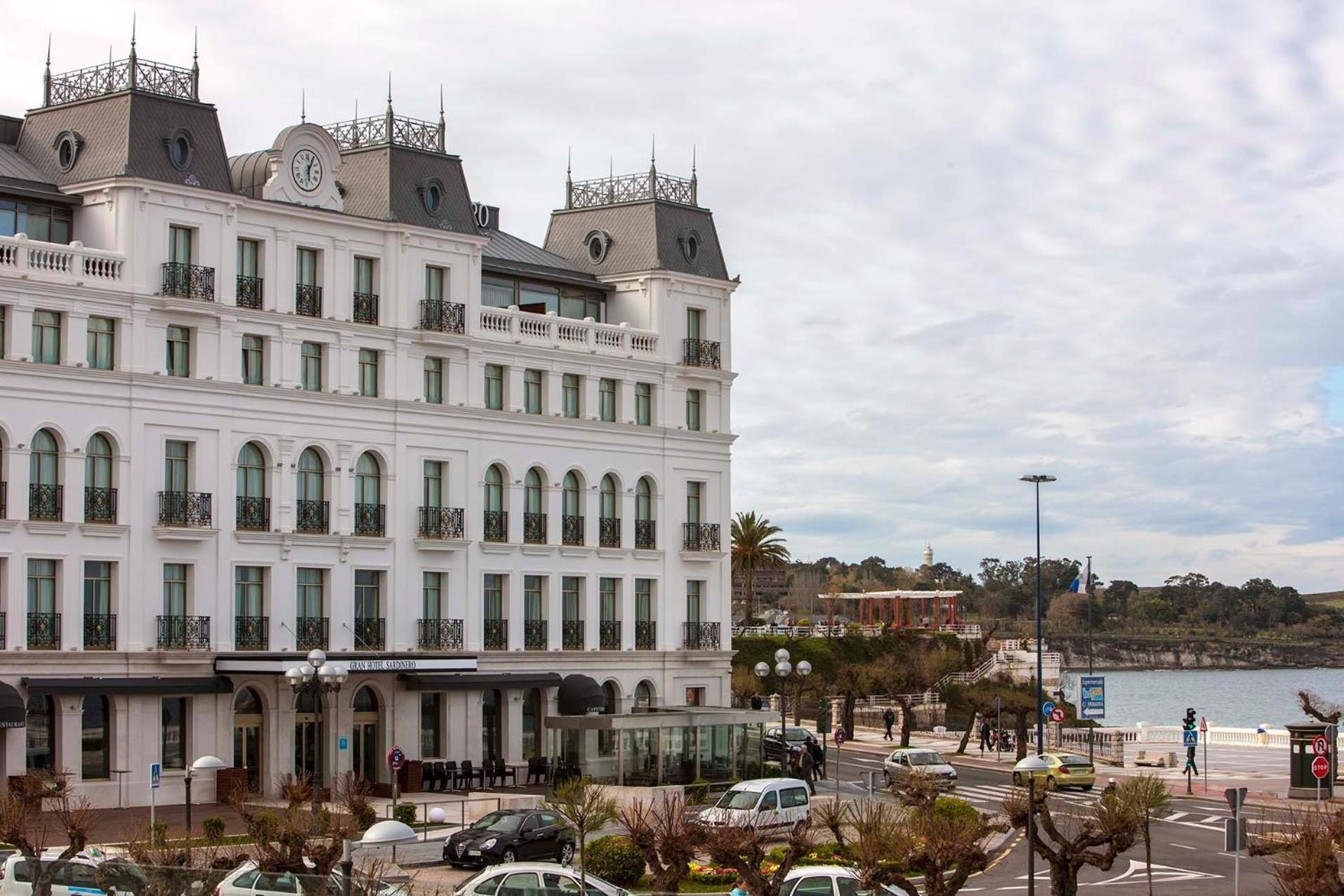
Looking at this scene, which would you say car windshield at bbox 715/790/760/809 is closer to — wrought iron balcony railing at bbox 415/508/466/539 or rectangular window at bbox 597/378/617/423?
wrought iron balcony railing at bbox 415/508/466/539

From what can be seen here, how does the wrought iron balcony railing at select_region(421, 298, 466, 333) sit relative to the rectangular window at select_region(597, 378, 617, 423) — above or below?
above

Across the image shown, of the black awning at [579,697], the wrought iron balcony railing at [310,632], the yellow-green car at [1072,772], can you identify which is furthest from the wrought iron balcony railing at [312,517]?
the yellow-green car at [1072,772]

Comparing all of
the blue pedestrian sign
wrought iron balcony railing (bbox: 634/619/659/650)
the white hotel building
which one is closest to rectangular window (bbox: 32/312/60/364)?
the white hotel building

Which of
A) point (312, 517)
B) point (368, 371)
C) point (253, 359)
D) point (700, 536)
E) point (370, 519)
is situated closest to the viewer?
point (253, 359)

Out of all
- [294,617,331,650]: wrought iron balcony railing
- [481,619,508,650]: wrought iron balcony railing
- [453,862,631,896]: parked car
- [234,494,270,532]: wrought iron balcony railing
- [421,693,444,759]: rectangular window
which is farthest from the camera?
[481,619,508,650]: wrought iron balcony railing

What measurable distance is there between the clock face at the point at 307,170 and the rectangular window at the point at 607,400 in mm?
13562

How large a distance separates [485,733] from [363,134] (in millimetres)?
20682

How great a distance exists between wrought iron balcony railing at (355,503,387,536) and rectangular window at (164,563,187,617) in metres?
6.58

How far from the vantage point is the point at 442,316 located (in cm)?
6875

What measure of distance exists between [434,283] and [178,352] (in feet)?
A: 34.0

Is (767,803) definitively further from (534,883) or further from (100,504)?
(100,504)

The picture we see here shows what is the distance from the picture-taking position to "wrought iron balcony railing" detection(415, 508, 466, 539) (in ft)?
224

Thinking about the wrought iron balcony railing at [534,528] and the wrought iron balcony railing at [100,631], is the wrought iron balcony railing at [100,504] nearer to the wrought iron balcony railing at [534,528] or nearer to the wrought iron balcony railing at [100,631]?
the wrought iron balcony railing at [100,631]

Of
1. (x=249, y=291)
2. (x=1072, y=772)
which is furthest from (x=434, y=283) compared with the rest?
(x=1072, y=772)
